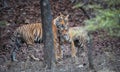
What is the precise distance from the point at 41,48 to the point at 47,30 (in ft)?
12.5

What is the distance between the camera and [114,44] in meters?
11.7

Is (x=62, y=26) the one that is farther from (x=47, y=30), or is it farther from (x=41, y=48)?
(x=41, y=48)

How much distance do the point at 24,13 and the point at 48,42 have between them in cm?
760

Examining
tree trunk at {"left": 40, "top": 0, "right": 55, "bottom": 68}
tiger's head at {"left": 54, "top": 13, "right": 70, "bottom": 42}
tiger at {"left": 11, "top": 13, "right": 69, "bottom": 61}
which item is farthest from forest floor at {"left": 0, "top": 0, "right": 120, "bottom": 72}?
tiger's head at {"left": 54, "top": 13, "right": 70, "bottom": 42}

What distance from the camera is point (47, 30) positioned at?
27.0 ft

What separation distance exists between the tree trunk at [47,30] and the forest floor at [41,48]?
27 centimetres

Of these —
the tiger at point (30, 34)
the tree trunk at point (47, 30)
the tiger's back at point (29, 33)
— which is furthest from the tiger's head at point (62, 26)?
the tree trunk at point (47, 30)

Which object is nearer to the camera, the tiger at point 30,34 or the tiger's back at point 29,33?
the tiger at point 30,34

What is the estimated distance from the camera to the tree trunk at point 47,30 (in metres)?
8.14

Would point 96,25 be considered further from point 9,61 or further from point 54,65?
point 9,61

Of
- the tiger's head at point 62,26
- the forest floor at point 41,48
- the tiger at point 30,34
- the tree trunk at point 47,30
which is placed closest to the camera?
the tree trunk at point 47,30

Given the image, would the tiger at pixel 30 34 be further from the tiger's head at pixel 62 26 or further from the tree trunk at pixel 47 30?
the tree trunk at pixel 47 30

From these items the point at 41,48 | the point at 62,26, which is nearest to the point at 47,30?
the point at 62,26

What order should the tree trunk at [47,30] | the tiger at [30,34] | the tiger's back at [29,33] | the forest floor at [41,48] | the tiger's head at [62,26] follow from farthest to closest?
the tiger's back at [29,33], the tiger at [30,34], the tiger's head at [62,26], the forest floor at [41,48], the tree trunk at [47,30]
